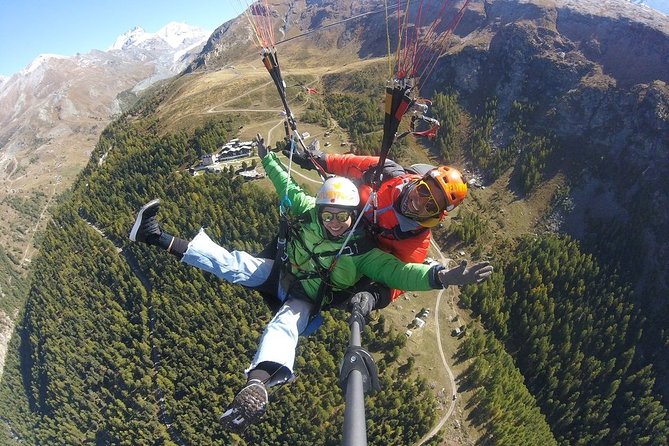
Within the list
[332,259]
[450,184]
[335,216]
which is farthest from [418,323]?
[335,216]

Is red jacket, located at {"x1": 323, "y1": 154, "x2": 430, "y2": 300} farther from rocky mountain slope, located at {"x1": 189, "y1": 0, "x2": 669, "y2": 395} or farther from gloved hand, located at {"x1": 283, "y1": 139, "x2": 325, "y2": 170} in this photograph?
rocky mountain slope, located at {"x1": 189, "y1": 0, "x2": 669, "y2": 395}

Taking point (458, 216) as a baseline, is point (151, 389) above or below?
below

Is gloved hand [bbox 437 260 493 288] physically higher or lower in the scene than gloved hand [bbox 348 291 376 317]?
higher

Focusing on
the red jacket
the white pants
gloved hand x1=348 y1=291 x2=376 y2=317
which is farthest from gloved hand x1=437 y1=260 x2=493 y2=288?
the white pants

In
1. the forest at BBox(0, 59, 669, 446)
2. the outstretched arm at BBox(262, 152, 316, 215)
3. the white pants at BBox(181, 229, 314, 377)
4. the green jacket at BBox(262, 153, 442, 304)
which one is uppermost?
the outstretched arm at BBox(262, 152, 316, 215)

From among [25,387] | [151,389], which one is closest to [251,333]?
[151,389]

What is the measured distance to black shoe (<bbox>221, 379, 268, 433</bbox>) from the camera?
7.02 metres

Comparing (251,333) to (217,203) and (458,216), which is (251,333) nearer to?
(217,203)

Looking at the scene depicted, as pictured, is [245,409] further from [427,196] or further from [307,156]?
[307,156]

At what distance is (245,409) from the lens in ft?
23.1

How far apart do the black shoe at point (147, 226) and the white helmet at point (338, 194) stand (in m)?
4.74

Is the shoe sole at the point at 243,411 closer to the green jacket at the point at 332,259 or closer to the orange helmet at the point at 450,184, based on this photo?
the green jacket at the point at 332,259

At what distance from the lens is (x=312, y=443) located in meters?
43.3

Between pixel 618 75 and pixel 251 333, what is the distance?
3285 inches
